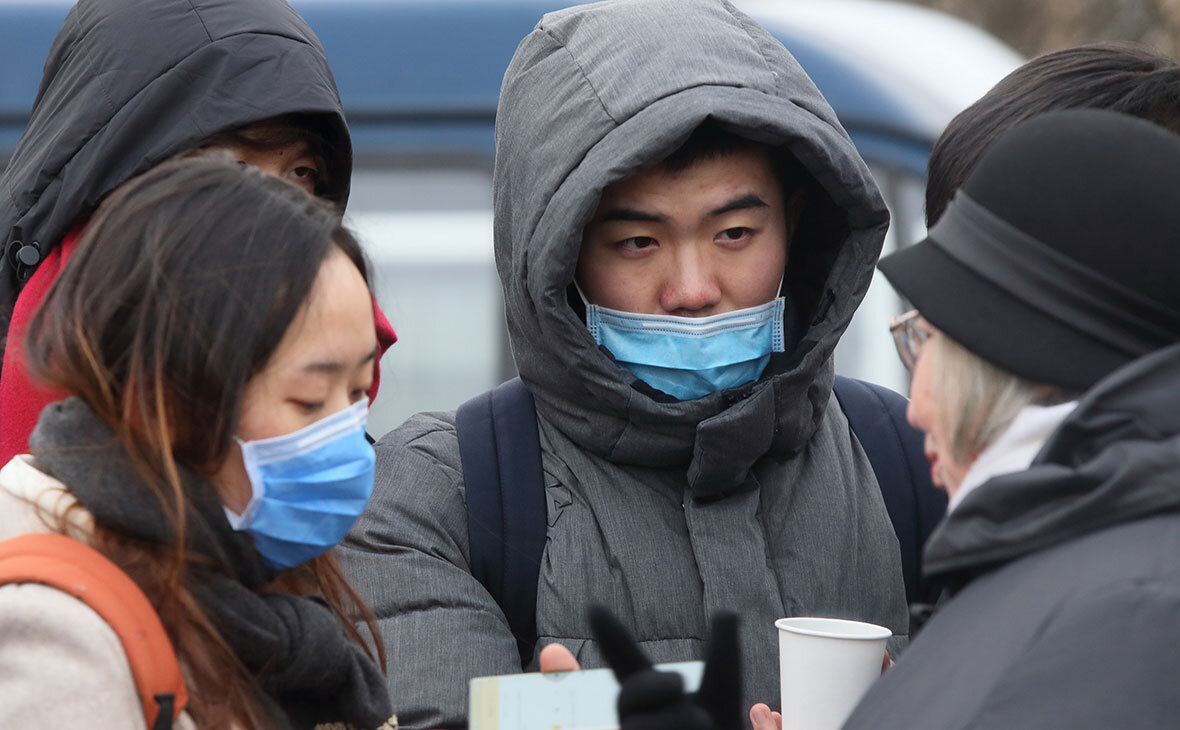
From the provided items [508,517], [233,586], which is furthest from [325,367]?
[508,517]

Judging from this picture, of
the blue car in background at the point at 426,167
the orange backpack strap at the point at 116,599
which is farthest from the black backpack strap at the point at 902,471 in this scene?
the blue car in background at the point at 426,167

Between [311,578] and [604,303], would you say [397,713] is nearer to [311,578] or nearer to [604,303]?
[311,578]

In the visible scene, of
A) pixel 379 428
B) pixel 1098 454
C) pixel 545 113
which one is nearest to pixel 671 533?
pixel 545 113

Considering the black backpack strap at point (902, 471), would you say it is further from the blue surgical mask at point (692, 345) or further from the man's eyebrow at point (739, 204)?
the man's eyebrow at point (739, 204)

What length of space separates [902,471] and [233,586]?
1273 millimetres

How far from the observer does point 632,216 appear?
2439 mm

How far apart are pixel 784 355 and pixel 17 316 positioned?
1.42 meters

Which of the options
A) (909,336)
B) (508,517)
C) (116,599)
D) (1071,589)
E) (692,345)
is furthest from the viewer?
(692,345)

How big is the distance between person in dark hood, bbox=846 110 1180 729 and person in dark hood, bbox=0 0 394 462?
4.67 feet

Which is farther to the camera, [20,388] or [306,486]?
[20,388]

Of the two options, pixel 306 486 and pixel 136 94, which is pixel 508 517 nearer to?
pixel 306 486

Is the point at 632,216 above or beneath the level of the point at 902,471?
above

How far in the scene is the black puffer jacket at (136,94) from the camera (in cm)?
243

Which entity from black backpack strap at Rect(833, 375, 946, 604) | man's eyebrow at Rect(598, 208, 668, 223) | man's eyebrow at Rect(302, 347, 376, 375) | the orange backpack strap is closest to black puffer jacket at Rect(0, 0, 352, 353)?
man's eyebrow at Rect(598, 208, 668, 223)
